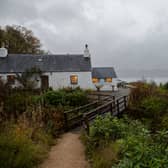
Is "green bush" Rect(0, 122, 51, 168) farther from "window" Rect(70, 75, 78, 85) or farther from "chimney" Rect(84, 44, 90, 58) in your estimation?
"chimney" Rect(84, 44, 90, 58)

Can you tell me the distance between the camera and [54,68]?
2881cm

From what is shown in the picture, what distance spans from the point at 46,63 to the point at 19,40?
13.3 meters

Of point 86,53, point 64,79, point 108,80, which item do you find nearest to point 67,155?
point 64,79

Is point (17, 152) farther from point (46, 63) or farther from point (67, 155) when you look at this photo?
point (46, 63)

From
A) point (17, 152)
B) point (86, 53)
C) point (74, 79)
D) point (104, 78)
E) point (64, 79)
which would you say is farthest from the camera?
point (104, 78)

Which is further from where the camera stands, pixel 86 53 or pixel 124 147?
pixel 86 53

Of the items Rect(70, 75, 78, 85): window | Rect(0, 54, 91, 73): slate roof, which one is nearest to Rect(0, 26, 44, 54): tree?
Rect(0, 54, 91, 73): slate roof

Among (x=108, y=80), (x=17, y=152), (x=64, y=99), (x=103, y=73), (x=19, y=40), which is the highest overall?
(x=19, y=40)

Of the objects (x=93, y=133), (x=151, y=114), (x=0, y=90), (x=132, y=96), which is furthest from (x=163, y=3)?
(x=93, y=133)

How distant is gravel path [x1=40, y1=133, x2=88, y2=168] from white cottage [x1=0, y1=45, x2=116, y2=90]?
2035 cm

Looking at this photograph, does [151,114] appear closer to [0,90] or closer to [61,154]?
[61,154]

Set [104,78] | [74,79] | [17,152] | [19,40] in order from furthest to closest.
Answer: [19,40] → [104,78] → [74,79] → [17,152]

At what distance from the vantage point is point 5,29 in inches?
1592

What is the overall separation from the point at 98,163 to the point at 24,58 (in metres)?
26.1
